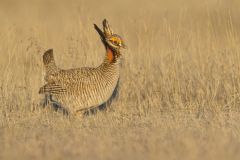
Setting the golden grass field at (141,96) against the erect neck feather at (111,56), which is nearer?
the golden grass field at (141,96)

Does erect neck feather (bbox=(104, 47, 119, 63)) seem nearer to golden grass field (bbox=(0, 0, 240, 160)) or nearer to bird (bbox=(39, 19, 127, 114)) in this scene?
bird (bbox=(39, 19, 127, 114))

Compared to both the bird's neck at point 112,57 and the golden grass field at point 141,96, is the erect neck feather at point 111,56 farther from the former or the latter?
the golden grass field at point 141,96

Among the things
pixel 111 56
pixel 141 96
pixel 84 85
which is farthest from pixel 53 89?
pixel 141 96

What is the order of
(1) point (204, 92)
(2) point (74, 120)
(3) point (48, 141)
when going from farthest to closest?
(1) point (204, 92)
(2) point (74, 120)
(3) point (48, 141)

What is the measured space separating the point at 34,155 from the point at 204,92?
3462 millimetres

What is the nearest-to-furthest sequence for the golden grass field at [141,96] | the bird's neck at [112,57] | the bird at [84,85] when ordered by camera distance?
the golden grass field at [141,96], the bird at [84,85], the bird's neck at [112,57]

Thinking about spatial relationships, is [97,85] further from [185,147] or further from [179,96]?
[185,147]

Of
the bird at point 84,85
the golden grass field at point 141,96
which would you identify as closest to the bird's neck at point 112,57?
the bird at point 84,85

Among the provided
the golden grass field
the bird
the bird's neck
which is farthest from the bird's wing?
the bird's neck

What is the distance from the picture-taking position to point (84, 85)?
25.1 feet

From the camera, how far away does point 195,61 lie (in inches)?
361

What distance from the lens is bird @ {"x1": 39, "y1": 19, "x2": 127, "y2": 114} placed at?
7.66 metres

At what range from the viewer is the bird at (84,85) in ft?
25.1

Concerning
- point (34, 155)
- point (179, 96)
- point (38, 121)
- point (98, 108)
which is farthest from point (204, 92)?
point (34, 155)
